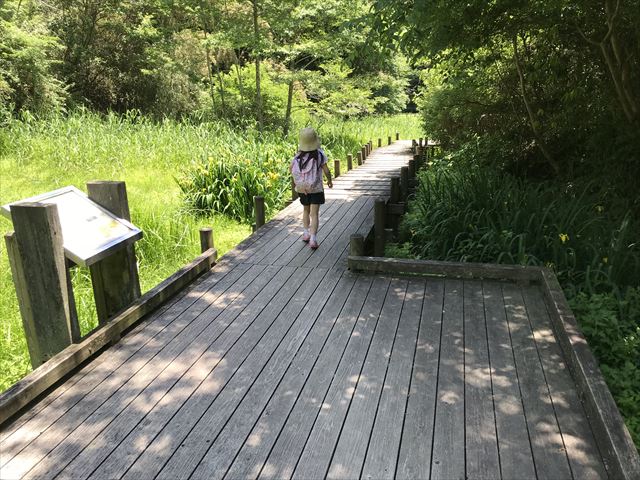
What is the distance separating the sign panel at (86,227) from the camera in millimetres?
3160

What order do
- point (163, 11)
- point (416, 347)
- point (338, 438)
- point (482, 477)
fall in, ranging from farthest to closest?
point (163, 11) < point (416, 347) < point (338, 438) < point (482, 477)

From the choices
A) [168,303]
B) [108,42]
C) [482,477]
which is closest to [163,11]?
[108,42]

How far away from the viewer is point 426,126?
Result: 589 inches

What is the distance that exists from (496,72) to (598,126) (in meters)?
2.52

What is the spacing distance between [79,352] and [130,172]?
739 cm

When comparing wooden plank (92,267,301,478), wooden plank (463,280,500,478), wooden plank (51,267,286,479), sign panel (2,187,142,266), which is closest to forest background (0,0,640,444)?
wooden plank (463,280,500,478)

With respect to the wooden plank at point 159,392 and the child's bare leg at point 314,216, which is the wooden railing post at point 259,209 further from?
the wooden plank at point 159,392

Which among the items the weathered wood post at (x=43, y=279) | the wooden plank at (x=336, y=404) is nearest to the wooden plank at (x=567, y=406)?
the wooden plank at (x=336, y=404)

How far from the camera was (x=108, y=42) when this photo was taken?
17828 millimetres

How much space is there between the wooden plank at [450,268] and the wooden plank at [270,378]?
0.42 metres

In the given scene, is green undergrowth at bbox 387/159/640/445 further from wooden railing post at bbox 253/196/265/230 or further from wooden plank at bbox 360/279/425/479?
wooden railing post at bbox 253/196/265/230

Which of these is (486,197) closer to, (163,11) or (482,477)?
(482,477)

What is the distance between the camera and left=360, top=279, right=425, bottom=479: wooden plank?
235cm

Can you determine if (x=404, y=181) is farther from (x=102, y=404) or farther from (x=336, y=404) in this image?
(x=102, y=404)
